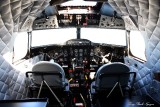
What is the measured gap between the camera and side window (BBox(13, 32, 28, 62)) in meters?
5.12

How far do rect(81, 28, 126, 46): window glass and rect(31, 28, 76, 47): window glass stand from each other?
37cm

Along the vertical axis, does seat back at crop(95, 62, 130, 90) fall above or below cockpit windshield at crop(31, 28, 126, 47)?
below

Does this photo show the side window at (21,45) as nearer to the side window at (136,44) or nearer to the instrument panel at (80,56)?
the instrument panel at (80,56)

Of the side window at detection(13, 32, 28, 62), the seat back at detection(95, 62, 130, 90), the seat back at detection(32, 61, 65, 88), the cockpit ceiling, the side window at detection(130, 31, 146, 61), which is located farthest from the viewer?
the cockpit ceiling

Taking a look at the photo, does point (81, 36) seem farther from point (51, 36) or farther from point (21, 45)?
point (21, 45)

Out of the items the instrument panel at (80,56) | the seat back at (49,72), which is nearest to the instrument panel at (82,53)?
the instrument panel at (80,56)

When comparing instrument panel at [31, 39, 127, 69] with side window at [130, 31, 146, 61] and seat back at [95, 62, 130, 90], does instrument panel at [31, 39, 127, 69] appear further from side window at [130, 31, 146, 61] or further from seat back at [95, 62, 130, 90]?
seat back at [95, 62, 130, 90]

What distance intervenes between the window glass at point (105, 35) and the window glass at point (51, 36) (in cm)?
37

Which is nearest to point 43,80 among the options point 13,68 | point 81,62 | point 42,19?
point 13,68

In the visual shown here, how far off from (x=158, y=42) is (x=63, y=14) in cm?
267

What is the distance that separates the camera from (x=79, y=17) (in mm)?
5902

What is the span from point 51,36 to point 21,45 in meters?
1.05

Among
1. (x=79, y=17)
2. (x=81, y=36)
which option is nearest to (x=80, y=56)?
(x=81, y=36)

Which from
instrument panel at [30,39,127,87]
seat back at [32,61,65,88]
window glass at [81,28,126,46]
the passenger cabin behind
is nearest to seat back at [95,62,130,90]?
the passenger cabin behind
